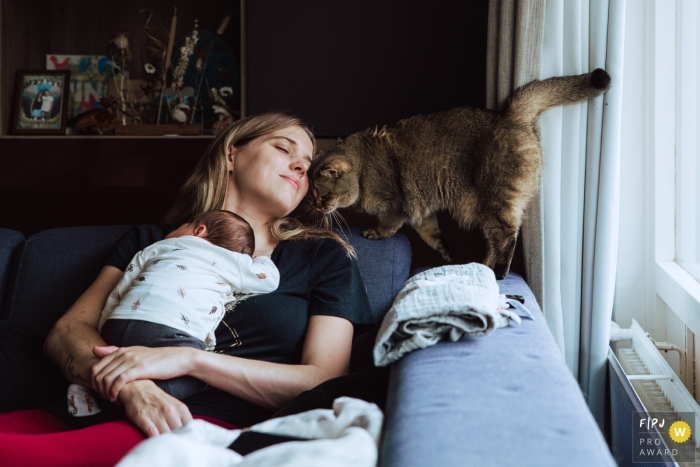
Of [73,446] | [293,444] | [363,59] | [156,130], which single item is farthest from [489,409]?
[156,130]

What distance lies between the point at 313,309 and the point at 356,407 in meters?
0.46

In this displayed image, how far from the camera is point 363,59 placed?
82.0 inches

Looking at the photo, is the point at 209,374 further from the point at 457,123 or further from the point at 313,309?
the point at 457,123

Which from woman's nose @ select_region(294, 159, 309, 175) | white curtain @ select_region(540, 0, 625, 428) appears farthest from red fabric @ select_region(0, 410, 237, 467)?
white curtain @ select_region(540, 0, 625, 428)

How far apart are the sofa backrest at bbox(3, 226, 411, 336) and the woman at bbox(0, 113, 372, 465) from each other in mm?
160

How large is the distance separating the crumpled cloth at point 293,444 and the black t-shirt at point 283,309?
0.28 m

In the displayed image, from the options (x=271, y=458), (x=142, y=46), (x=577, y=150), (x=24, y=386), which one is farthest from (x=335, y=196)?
(x=142, y=46)

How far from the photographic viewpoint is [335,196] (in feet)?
5.79

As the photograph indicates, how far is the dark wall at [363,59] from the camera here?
2.04 metres

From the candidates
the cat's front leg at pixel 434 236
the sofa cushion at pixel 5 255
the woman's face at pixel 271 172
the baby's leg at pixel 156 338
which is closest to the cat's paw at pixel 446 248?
the cat's front leg at pixel 434 236

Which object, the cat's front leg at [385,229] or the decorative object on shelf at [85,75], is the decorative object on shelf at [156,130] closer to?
the decorative object on shelf at [85,75]

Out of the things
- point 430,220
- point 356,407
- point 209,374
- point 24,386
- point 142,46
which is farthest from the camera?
point 142,46

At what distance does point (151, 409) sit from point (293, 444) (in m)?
0.38

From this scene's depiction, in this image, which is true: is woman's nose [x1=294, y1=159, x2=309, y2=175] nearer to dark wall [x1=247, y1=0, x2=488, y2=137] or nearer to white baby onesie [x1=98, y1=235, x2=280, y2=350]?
white baby onesie [x1=98, y1=235, x2=280, y2=350]
